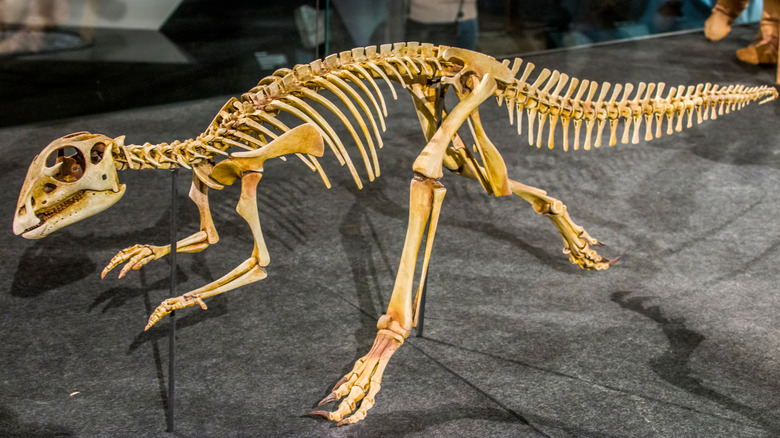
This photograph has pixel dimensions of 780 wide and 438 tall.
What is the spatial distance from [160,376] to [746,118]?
5.99 m

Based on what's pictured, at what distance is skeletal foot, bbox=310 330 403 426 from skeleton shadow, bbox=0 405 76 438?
1.18 metres

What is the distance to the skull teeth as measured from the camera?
253cm

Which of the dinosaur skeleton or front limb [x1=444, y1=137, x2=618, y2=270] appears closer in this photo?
the dinosaur skeleton

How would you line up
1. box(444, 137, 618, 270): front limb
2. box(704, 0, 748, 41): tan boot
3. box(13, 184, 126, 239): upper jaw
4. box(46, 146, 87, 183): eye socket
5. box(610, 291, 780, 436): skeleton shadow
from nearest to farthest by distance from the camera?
box(13, 184, 126, 239): upper jaw
box(46, 146, 87, 183): eye socket
box(610, 291, 780, 436): skeleton shadow
box(444, 137, 618, 270): front limb
box(704, 0, 748, 41): tan boot

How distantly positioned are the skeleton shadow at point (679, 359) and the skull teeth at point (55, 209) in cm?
288

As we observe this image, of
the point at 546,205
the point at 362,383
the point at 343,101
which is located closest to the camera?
the point at 362,383

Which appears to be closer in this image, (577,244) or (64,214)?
(64,214)

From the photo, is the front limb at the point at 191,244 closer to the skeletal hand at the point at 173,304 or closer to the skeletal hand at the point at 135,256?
the skeletal hand at the point at 135,256

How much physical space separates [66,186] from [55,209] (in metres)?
0.11

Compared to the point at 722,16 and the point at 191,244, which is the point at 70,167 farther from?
the point at 722,16

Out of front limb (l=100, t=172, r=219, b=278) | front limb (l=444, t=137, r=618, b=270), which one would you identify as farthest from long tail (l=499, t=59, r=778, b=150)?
front limb (l=100, t=172, r=219, b=278)

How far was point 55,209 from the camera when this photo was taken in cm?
257

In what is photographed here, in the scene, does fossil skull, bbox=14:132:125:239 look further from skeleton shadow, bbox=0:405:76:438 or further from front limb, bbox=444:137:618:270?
front limb, bbox=444:137:618:270

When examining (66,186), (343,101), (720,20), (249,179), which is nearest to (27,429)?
(66,186)
